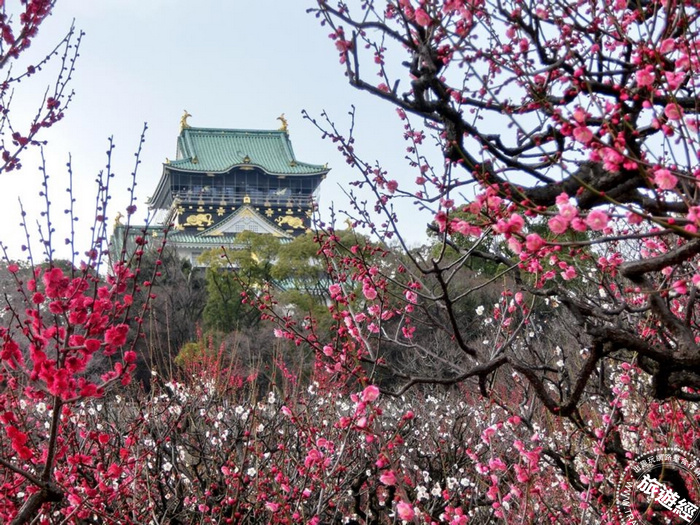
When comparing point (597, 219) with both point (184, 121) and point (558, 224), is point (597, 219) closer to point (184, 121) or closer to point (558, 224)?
point (558, 224)

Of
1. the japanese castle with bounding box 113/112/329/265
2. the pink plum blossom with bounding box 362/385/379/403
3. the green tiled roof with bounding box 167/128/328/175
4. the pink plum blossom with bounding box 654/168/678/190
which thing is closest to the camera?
the pink plum blossom with bounding box 654/168/678/190

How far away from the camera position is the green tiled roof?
130 ft

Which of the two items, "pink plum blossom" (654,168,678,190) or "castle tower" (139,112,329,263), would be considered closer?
"pink plum blossom" (654,168,678,190)

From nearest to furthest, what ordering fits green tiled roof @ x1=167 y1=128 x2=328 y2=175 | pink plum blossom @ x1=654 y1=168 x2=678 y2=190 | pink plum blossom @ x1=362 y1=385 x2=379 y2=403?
pink plum blossom @ x1=654 y1=168 x2=678 y2=190, pink plum blossom @ x1=362 y1=385 x2=379 y2=403, green tiled roof @ x1=167 y1=128 x2=328 y2=175

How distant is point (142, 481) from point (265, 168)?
1371 inches

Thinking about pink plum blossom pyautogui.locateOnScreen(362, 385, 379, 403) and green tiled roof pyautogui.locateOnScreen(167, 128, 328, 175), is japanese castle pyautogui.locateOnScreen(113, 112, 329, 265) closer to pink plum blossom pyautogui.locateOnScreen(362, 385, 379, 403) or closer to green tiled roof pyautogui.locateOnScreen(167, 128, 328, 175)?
green tiled roof pyautogui.locateOnScreen(167, 128, 328, 175)

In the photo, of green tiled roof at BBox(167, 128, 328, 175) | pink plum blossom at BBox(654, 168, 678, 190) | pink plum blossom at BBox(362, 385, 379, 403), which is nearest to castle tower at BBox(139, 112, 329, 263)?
green tiled roof at BBox(167, 128, 328, 175)

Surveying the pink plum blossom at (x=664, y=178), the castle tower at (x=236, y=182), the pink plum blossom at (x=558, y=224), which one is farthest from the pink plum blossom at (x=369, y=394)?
the castle tower at (x=236, y=182)

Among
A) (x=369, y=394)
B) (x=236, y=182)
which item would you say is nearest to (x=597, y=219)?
(x=369, y=394)

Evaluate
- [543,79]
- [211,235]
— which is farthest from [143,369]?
[543,79]

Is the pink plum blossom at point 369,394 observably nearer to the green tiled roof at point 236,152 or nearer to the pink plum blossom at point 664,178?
the pink plum blossom at point 664,178

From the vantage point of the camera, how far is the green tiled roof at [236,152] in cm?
3969

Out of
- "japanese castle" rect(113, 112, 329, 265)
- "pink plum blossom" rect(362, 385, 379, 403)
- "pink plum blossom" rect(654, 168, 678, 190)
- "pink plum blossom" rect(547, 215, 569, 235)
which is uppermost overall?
"japanese castle" rect(113, 112, 329, 265)

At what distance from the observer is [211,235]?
115ft
